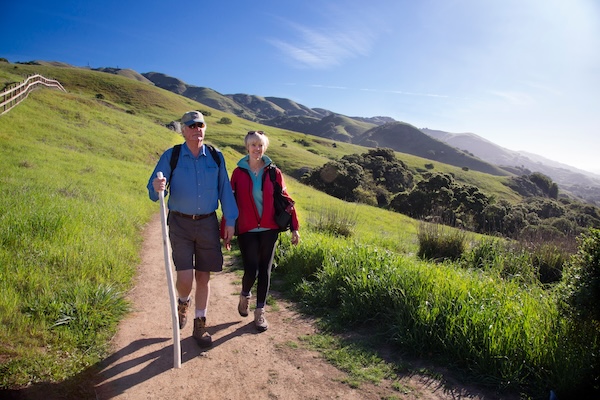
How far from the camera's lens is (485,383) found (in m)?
3.45

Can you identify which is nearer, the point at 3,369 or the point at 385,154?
the point at 3,369

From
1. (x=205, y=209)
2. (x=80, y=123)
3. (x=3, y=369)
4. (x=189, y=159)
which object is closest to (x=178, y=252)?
(x=205, y=209)

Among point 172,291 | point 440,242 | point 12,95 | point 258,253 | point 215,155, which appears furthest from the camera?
point 12,95

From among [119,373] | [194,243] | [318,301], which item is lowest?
[119,373]

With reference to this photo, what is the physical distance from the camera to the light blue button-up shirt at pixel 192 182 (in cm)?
397

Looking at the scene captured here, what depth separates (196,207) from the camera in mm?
4016

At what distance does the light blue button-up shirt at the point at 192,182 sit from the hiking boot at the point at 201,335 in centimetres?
129

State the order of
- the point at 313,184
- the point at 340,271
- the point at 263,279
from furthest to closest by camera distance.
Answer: the point at 313,184, the point at 340,271, the point at 263,279

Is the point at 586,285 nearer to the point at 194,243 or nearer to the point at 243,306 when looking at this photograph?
the point at 243,306

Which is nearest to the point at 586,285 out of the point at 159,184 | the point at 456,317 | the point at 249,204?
the point at 456,317

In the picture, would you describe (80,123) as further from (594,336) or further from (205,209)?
(594,336)

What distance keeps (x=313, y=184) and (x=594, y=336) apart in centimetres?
4089

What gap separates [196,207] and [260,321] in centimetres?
186

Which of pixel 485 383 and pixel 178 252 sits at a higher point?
pixel 178 252
